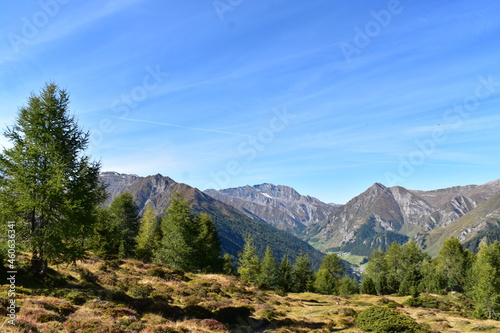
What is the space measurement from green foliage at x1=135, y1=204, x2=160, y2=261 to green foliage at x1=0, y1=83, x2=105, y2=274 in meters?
36.0

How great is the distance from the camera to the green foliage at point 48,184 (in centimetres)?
2002

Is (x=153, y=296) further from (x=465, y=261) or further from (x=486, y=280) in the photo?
(x=465, y=261)

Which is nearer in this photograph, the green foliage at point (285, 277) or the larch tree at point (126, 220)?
the larch tree at point (126, 220)

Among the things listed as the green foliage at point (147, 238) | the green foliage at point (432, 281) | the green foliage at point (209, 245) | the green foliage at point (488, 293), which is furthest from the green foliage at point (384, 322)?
the green foliage at point (432, 281)

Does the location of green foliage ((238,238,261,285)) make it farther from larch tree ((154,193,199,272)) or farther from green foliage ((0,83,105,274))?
green foliage ((0,83,105,274))

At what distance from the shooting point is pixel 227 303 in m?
29.1

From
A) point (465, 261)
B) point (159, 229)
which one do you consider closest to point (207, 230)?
point (159, 229)

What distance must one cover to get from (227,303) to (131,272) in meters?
13.0

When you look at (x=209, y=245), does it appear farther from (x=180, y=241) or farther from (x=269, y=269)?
(x=269, y=269)

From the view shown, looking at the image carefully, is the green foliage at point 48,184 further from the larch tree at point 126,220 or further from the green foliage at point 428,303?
the green foliage at point 428,303

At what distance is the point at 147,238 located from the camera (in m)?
58.5

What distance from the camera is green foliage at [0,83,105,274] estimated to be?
788 inches

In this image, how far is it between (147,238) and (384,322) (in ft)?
156

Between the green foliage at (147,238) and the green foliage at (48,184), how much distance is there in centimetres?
3602
